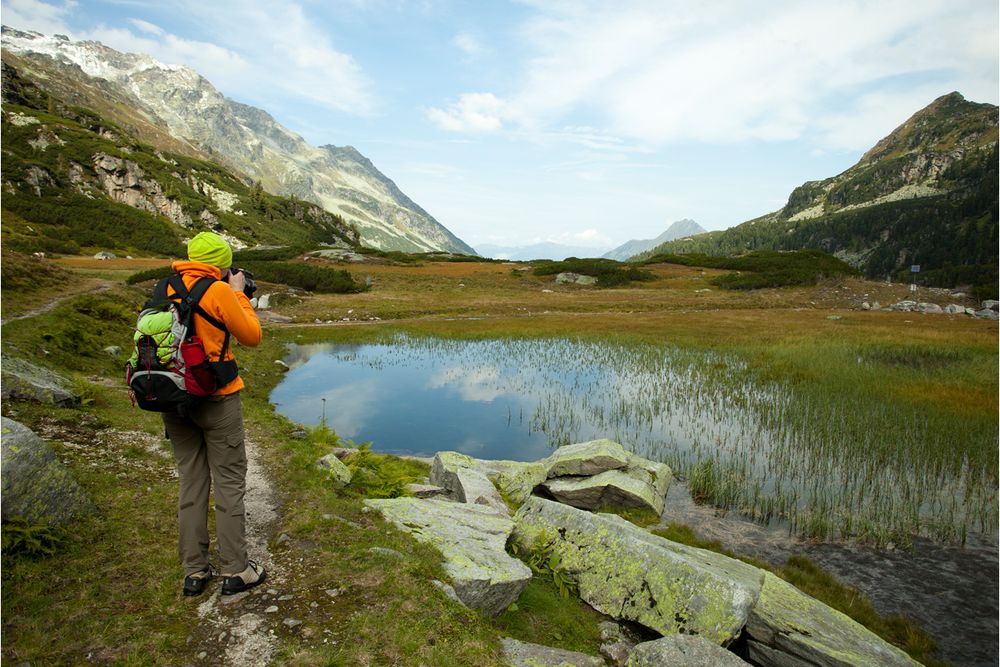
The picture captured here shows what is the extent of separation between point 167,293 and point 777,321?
50.1m

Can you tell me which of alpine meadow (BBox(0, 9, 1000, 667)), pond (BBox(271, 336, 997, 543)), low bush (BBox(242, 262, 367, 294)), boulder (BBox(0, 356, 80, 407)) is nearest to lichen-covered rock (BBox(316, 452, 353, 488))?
alpine meadow (BBox(0, 9, 1000, 667))

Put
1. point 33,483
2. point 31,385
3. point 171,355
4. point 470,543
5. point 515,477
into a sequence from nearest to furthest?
point 171,355 → point 33,483 → point 470,543 → point 31,385 → point 515,477

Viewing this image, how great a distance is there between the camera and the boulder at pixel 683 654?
18.8ft

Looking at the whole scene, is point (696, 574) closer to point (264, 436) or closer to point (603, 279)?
point (264, 436)

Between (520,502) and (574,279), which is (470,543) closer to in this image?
(520,502)

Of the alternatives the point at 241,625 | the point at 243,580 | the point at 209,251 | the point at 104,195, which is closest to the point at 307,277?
the point at 209,251

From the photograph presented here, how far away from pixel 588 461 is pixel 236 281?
10258mm

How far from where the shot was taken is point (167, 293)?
541cm

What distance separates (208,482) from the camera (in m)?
6.02

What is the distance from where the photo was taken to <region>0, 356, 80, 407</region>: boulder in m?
11.2

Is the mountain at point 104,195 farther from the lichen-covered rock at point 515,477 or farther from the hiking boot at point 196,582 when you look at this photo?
the hiking boot at point 196,582

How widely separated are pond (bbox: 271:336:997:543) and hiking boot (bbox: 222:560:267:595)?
33.8 feet

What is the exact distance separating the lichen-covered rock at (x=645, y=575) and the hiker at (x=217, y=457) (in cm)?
483

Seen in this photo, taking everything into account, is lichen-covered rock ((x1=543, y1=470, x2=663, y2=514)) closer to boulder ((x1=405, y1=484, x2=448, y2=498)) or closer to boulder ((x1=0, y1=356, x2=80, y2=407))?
boulder ((x1=405, y1=484, x2=448, y2=498))
